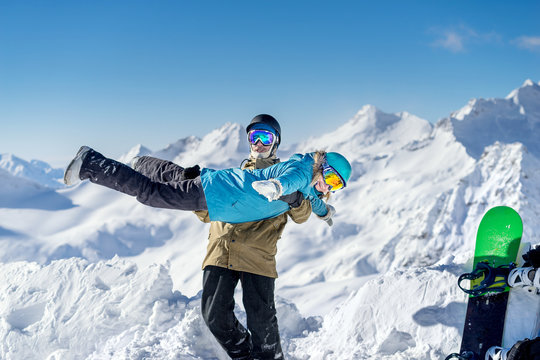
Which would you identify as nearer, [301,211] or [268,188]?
[268,188]

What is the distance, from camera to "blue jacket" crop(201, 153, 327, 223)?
2893 mm

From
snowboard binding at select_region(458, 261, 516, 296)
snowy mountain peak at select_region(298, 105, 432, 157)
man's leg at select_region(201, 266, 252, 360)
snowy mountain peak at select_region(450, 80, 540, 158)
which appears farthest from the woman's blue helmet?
snowy mountain peak at select_region(298, 105, 432, 157)

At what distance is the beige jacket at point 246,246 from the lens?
10.1 feet

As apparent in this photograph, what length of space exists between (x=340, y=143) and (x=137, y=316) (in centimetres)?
8222

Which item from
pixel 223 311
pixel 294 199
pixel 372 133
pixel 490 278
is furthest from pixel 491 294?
pixel 372 133

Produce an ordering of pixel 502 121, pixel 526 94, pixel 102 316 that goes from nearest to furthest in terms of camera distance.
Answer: pixel 102 316 < pixel 502 121 < pixel 526 94

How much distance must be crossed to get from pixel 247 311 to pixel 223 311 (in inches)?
7.1

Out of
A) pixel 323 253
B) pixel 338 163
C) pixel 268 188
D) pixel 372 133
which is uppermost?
pixel 372 133

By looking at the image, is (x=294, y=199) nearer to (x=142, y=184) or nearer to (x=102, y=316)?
(x=142, y=184)

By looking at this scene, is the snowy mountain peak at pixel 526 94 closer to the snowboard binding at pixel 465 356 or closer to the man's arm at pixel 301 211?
the snowboard binding at pixel 465 356

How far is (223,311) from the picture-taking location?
305cm

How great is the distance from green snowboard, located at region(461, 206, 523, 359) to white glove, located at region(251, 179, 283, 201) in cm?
236

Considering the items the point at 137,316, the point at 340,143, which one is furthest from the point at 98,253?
the point at 340,143

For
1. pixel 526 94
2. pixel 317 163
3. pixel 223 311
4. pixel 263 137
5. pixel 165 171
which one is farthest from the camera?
pixel 526 94
